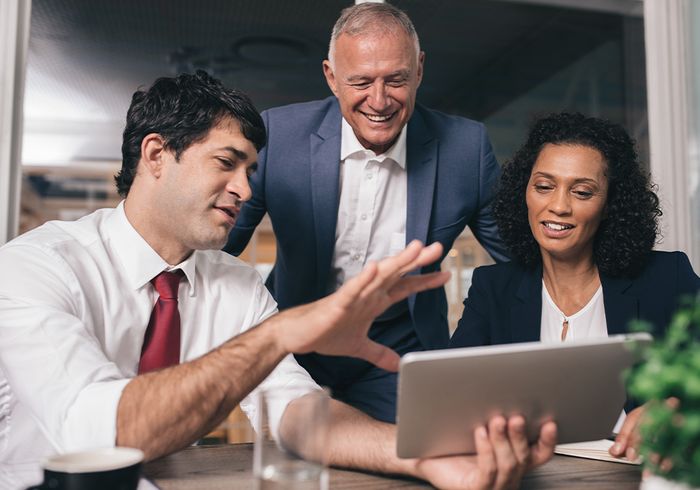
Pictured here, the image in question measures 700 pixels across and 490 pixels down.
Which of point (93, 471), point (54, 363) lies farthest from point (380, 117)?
point (93, 471)

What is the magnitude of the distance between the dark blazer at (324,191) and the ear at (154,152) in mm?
552

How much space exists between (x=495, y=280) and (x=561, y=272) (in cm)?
19

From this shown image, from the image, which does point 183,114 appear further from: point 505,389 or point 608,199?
point 608,199

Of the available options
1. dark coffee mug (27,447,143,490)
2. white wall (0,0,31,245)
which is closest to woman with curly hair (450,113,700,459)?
dark coffee mug (27,447,143,490)

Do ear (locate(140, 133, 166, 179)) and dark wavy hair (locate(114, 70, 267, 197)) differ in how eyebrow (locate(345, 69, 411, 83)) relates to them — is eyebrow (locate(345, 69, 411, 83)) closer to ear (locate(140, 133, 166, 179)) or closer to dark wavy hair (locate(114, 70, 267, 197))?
dark wavy hair (locate(114, 70, 267, 197))

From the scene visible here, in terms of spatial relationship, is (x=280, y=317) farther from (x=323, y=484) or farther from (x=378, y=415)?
(x=378, y=415)

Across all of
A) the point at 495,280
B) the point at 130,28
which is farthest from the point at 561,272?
the point at 130,28

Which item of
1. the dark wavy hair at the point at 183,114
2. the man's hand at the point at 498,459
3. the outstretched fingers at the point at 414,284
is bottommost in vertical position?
the man's hand at the point at 498,459

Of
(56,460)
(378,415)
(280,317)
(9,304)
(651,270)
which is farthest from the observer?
(378,415)

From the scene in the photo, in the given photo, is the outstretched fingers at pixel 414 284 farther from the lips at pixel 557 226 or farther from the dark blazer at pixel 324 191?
the dark blazer at pixel 324 191

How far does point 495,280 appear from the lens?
2068 millimetres

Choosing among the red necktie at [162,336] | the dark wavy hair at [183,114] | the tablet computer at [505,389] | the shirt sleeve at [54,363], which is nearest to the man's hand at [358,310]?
the tablet computer at [505,389]

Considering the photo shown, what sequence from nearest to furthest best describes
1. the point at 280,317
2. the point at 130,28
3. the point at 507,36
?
the point at 280,317 → the point at 507,36 → the point at 130,28

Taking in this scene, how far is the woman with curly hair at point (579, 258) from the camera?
192 centimetres
